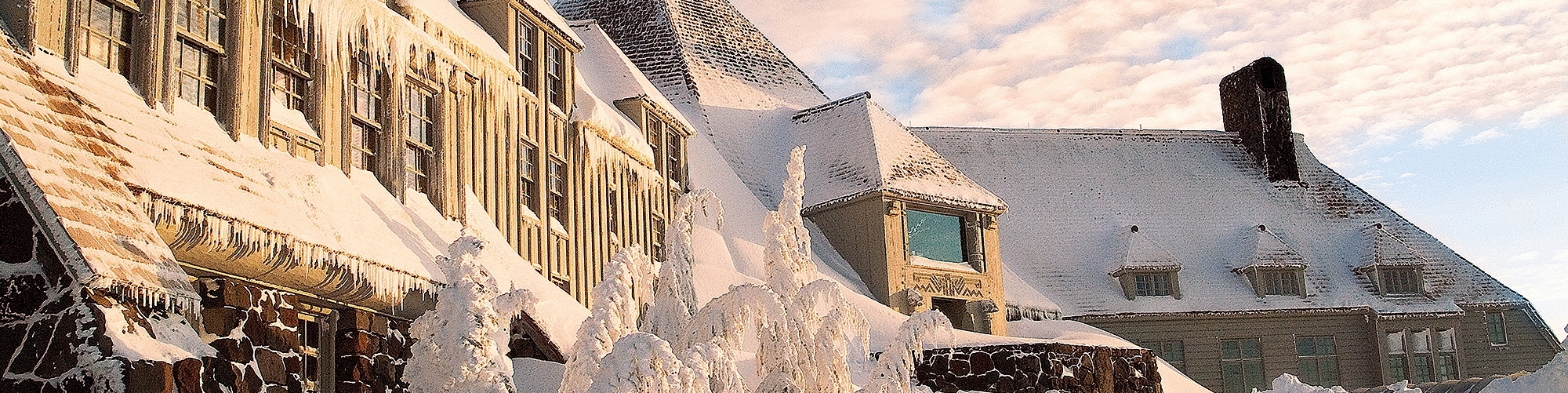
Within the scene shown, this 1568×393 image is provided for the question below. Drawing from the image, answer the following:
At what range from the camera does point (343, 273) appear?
35.3 feet

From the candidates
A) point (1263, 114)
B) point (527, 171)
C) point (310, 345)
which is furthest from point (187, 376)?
point (1263, 114)

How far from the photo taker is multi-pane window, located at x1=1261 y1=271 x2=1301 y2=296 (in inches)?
1336

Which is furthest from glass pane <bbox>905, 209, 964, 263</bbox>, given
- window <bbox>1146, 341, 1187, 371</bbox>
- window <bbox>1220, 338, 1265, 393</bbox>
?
window <bbox>1220, 338, 1265, 393</bbox>

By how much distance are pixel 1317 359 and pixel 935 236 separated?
11825mm

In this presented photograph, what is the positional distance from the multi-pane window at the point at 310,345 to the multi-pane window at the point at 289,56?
2.20 metres

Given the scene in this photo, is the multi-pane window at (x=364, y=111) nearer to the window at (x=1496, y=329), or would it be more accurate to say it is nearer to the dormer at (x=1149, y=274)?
the dormer at (x=1149, y=274)

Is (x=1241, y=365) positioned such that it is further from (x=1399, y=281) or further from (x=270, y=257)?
(x=270, y=257)

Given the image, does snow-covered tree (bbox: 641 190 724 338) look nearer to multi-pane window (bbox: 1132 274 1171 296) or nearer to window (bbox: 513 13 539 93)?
window (bbox: 513 13 539 93)

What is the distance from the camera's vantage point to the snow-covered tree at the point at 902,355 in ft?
40.9

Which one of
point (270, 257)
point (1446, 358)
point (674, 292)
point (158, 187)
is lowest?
point (1446, 358)

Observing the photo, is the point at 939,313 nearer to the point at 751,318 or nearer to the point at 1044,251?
the point at 751,318

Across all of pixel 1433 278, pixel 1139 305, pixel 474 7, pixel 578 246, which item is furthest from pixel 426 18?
pixel 1433 278

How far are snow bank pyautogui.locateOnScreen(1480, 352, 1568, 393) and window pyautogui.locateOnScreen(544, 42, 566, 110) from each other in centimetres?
1314

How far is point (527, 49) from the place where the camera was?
1916 centimetres
